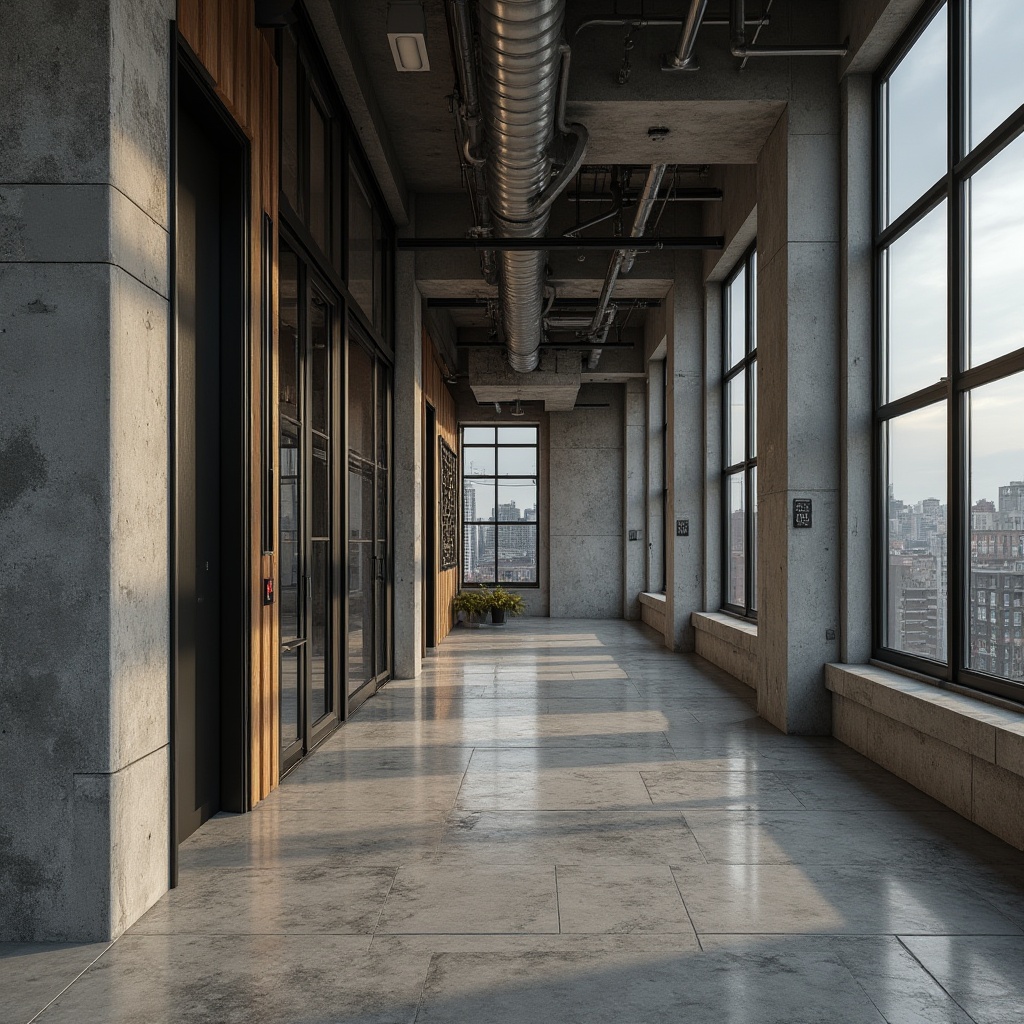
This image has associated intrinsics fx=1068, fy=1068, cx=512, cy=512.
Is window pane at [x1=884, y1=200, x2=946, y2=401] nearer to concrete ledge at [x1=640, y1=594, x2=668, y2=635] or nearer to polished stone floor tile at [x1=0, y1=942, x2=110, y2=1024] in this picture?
polished stone floor tile at [x1=0, y1=942, x2=110, y2=1024]

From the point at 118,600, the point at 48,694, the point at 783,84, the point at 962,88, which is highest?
the point at 783,84

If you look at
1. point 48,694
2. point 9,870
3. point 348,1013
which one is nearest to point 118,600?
point 48,694

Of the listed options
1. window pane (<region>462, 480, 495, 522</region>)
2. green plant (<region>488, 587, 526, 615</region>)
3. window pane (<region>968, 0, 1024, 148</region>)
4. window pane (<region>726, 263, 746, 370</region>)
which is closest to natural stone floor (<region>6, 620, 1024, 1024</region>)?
window pane (<region>968, 0, 1024, 148</region>)

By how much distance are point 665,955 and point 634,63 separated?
5.71 m

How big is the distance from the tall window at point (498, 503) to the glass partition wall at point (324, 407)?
9.99m

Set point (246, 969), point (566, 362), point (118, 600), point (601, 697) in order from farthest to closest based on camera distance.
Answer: point (566, 362) → point (601, 697) → point (118, 600) → point (246, 969)

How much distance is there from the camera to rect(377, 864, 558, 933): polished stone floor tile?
348cm

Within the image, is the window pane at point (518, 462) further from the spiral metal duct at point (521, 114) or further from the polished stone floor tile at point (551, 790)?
the polished stone floor tile at point (551, 790)

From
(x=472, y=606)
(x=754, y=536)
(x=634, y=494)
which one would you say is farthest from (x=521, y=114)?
(x=634, y=494)

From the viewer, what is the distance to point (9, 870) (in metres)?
3.29

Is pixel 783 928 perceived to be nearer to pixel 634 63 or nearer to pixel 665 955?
pixel 665 955

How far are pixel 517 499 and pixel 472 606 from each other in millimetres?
3339

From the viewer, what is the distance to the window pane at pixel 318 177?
6418 millimetres

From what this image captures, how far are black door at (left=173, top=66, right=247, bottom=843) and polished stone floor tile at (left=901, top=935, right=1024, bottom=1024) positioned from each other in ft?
9.48
